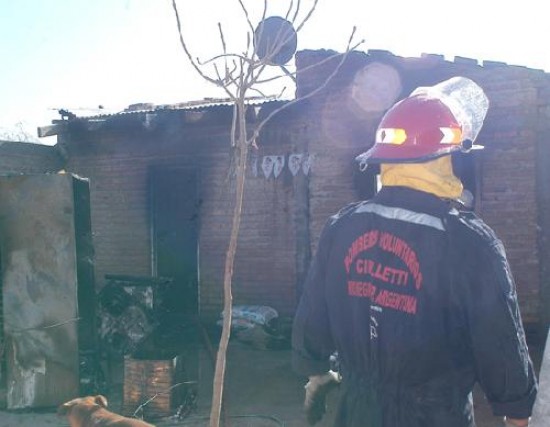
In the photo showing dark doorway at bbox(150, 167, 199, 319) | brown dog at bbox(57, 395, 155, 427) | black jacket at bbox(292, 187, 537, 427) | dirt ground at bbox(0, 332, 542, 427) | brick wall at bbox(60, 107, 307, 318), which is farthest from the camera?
dark doorway at bbox(150, 167, 199, 319)

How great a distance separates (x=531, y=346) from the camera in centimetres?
659

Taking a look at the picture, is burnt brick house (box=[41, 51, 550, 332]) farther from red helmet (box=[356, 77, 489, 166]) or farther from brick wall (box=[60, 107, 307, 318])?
red helmet (box=[356, 77, 489, 166])

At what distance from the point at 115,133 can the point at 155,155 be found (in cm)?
88

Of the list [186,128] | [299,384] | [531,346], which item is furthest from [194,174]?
[531,346]

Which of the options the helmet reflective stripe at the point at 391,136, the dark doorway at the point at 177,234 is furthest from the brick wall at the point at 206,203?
the helmet reflective stripe at the point at 391,136

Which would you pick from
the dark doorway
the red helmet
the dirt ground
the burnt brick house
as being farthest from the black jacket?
the dark doorway

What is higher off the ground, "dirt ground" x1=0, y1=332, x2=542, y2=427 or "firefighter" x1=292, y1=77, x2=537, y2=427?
"firefighter" x1=292, y1=77, x2=537, y2=427

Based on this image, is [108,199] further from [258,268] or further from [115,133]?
[258,268]

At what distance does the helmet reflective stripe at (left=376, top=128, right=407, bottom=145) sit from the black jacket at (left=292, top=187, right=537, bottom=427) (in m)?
0.19

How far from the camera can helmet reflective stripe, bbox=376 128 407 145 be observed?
6.97 feet

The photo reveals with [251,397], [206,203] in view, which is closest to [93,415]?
[251,397]

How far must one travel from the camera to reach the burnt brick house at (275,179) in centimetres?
678

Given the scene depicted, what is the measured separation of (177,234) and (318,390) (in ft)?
21.9

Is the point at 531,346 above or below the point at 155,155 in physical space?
below
